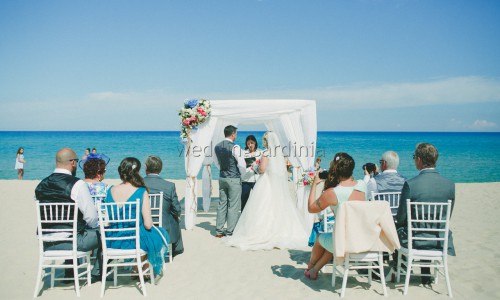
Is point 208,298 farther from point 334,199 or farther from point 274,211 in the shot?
point 274,211

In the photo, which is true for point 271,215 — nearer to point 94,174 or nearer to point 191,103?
point 191,103

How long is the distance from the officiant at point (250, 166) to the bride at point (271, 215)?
287 millimetres

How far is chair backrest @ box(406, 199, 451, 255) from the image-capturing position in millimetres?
4035

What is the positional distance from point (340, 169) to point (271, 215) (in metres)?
2.65

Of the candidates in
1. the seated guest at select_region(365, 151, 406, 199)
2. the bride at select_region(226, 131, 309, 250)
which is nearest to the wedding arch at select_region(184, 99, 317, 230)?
the bride at select_region(226, 131, 309, 250)

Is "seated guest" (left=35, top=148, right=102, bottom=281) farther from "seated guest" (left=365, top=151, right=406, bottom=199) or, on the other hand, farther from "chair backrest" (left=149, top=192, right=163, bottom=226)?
"seated guest" (left=365, top=151, right=406, bottom=199)

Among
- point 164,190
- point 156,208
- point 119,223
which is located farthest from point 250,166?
point 119,223

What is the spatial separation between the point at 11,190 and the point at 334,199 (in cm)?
1231

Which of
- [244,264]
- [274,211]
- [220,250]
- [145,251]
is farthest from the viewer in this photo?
[274,211]

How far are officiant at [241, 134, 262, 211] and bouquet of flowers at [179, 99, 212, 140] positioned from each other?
0.98m

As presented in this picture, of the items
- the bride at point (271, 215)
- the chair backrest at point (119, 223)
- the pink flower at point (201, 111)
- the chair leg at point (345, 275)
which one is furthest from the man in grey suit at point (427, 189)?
the pink flower at point (201, 111)

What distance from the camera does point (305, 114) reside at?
759 cm

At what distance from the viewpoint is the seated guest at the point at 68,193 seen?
164 inches

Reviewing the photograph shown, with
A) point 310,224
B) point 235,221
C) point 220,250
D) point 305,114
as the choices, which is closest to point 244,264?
point 220,250
